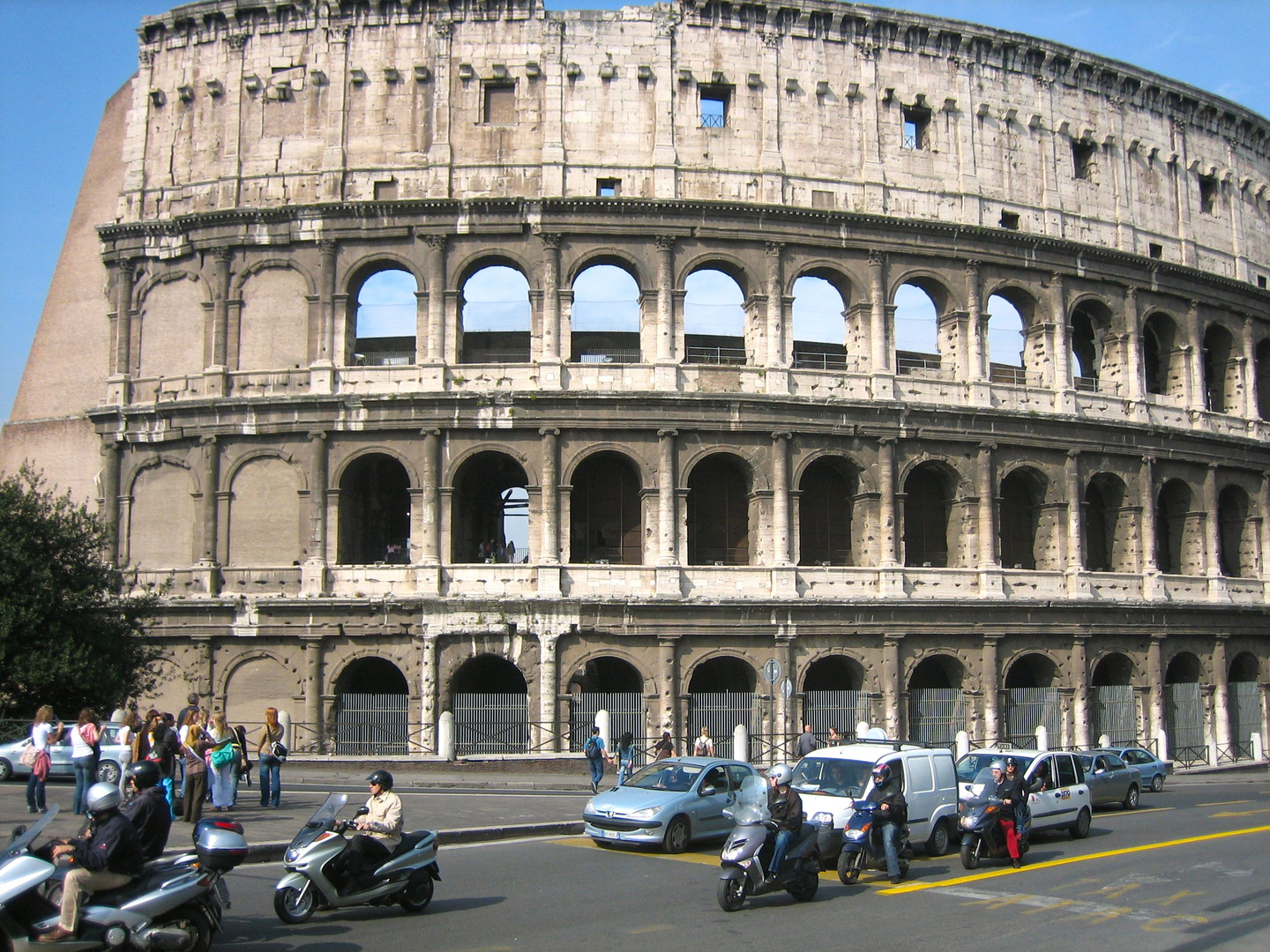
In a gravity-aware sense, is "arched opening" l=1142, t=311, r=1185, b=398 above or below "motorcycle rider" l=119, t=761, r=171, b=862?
above

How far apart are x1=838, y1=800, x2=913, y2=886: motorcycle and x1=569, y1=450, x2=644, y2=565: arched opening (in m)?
16.0

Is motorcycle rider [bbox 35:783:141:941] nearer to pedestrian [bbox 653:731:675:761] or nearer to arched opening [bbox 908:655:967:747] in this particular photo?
pedestrian [bbox 653:731:675:761]

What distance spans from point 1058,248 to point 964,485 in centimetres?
734

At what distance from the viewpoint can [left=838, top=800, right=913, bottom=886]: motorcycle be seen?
12719 mm

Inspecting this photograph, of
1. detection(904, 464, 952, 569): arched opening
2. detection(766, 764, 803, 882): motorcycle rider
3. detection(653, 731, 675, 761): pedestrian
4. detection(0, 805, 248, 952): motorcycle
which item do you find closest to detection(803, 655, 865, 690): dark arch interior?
detection(904, 464, 952, 569): arched opening

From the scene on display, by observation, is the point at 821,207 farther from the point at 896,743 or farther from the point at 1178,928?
the point at 1178,928

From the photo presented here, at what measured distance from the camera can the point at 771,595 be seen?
27469mm

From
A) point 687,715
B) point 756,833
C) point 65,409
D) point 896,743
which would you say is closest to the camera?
point 756,833

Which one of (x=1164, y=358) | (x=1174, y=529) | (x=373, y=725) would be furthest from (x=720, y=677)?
(x=1164, y=358)

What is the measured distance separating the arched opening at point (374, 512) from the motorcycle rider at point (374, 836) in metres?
17.6

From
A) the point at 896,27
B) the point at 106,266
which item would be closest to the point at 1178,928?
the point at 896,27

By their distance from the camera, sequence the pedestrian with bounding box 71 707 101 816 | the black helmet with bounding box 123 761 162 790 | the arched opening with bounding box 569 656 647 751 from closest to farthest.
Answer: the black helmet with bounding box 123 761 162 790 → the pedestrian with bounding box 71 707 101 816 → the arched opening with bounding box 569 656 647 751

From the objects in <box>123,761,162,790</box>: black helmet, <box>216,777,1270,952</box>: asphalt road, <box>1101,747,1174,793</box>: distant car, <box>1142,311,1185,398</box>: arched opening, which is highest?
<box>1142,311,1185,398</box>: arched opening

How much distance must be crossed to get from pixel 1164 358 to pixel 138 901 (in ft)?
108
